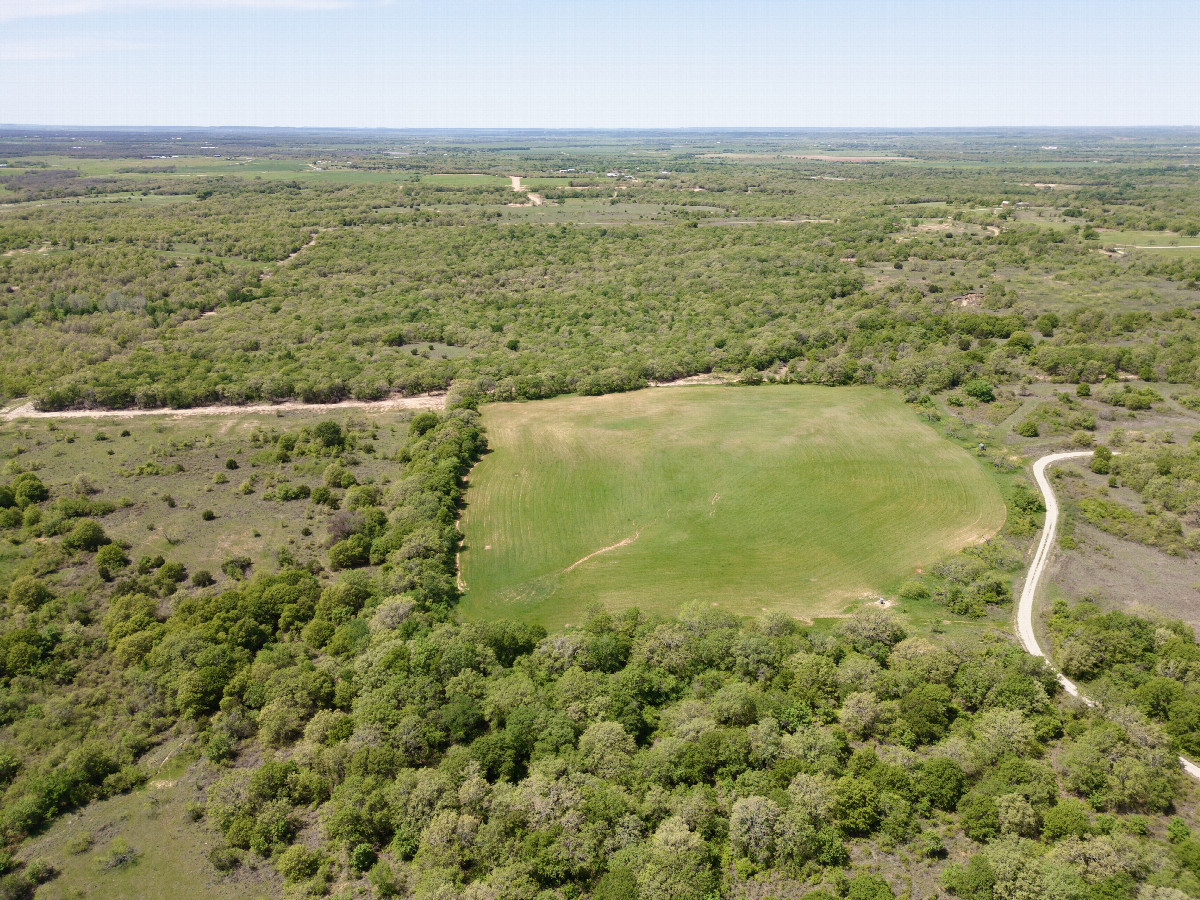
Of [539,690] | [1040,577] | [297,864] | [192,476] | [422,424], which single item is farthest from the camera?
[422,424]

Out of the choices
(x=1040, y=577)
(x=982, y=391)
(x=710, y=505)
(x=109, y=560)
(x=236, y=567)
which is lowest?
(x=1040, y=577)

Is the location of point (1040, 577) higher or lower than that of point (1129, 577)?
lower

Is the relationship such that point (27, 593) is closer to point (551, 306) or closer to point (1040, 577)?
point (1040, 577)

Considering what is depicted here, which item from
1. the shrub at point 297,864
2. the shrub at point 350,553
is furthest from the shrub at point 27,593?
the shrub at point 297,864

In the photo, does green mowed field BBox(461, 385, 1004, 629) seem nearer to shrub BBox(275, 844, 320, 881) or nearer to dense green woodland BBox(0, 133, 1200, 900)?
dense green woodland BBox(0, 133, 1200, 900)

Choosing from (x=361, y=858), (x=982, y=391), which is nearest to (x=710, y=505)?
(x=361, y=858)

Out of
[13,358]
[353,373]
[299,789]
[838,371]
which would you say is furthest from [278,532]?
[838,371]

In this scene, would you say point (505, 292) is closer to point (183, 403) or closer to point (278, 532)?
point (183, 403)
